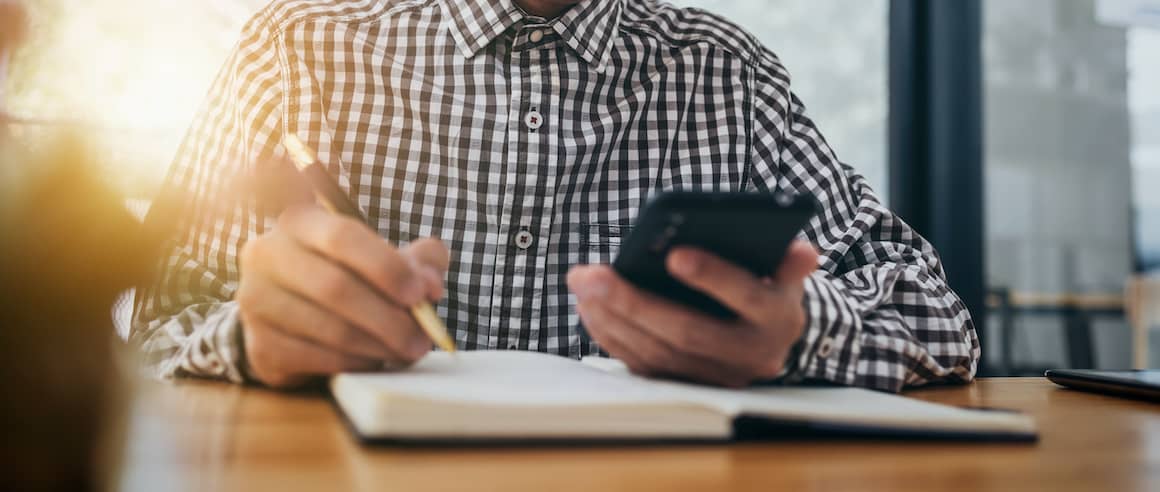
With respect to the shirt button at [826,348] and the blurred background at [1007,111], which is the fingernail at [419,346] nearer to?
the shirt button at [826,348]

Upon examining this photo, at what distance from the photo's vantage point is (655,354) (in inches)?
20.1

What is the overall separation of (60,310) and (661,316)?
330 millimetres

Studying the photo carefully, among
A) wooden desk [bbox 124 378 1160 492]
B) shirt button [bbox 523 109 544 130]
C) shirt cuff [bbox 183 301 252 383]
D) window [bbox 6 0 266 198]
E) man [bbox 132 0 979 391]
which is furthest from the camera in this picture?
window [bbox 6 0 266 198]

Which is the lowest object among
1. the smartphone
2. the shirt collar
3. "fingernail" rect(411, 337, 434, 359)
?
"fingernail" rect(411, 337, 434, 359)

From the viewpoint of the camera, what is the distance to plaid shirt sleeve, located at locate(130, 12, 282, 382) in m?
0.68

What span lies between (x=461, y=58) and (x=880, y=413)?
2.37ft

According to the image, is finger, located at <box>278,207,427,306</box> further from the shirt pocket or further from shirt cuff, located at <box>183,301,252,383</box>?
the shirt pocket

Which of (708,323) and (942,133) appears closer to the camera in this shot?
A: (708,323)

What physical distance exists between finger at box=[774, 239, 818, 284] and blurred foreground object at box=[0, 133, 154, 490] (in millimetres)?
348

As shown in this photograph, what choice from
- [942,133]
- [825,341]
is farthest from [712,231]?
[942,133]

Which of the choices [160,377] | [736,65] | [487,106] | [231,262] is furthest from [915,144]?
[160,377]

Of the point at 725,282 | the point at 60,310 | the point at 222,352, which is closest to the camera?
the point at 60,310

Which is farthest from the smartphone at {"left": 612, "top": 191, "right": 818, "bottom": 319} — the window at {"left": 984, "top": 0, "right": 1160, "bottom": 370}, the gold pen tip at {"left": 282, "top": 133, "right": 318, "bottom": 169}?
the window at {"left": 984, "top": 0, "right": 1160, "bottom": 370}

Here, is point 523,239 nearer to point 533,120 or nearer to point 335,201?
point 533,120
